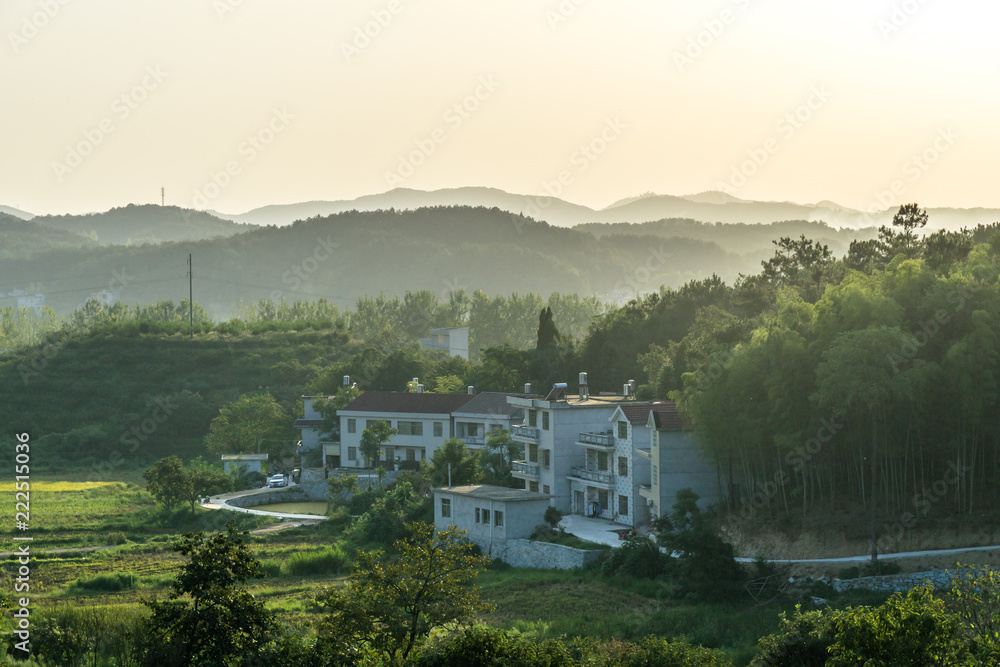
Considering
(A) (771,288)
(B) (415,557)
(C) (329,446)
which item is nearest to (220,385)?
(C) (329,446)

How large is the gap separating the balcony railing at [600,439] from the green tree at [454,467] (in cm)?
440

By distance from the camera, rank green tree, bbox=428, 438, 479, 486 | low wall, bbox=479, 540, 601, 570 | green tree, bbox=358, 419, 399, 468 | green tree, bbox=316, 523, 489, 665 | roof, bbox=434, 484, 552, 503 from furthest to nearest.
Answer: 1. green tree, bbox=358, 419, 399, 468
2. green tree, bbox=428, 438, 479, 486
3. roof, bbox=434, 484, 552, 503
4. low wall, bbox=479, 540, 601, 570
5. green tree, bbox=316, 523, 489, 665

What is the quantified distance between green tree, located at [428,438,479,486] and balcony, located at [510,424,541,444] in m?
1.70

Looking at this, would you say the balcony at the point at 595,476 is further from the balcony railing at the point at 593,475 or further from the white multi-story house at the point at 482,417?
the white multi-story house at the point at 482,417

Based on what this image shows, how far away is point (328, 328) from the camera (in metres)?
76.2

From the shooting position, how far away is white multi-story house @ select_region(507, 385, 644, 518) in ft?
105

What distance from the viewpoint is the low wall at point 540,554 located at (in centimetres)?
2667

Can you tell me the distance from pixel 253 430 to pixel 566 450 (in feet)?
63.6

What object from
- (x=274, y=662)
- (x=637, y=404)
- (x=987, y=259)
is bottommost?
(x=274, y=662)

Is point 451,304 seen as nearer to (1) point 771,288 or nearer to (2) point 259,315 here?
(2) point 259,315

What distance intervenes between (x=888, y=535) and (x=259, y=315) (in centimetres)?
8143

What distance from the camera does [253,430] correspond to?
48.1 metres

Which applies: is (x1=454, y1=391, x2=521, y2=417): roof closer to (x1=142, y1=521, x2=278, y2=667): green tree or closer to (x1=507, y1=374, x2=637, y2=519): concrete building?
(x1=507, y1=374, x2=637, y2=519): concrete building

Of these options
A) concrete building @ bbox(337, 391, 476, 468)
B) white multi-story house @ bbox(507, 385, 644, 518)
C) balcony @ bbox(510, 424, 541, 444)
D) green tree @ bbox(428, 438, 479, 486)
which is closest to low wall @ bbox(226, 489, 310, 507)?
concrete building @ bbox(337, 391, 476, 468)
